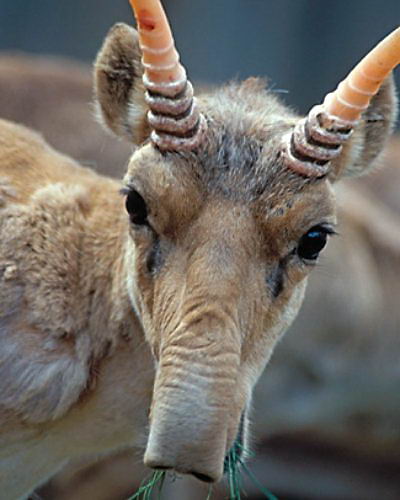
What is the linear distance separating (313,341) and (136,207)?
3.96 metres

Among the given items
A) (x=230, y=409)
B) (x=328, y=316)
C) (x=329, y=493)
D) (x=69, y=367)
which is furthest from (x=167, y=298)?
(x=329, y=493)

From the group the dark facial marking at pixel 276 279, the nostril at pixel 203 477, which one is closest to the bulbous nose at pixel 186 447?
the nostril at pixel 203 477

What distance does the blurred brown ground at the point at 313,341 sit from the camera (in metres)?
7.65

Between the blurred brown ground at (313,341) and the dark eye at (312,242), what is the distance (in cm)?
340

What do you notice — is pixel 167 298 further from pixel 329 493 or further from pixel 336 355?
pixel 329 493

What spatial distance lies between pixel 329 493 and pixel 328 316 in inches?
73.0

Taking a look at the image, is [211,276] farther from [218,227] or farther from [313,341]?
[313,341]

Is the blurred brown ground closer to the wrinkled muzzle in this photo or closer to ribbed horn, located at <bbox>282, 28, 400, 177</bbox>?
ribbed horn, located at <bbox>282, 28, 400, 177</bbox>

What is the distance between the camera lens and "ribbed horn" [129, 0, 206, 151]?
373 centimetres

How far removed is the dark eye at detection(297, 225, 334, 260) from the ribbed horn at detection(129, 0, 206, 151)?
0.49 meters

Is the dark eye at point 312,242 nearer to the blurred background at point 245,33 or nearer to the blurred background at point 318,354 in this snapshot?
the blurred background at point 318,354

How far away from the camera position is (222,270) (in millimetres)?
3574

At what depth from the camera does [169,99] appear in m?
3.80

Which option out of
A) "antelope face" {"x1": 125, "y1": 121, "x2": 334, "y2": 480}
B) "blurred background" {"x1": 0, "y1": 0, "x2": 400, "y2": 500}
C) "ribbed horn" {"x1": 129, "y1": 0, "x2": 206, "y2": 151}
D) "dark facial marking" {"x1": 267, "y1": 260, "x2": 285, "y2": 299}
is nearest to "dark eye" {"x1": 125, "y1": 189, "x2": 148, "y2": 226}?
"antelope face" {"x1": 125, "y1": 121, "x2": 334, "y2": 480}
